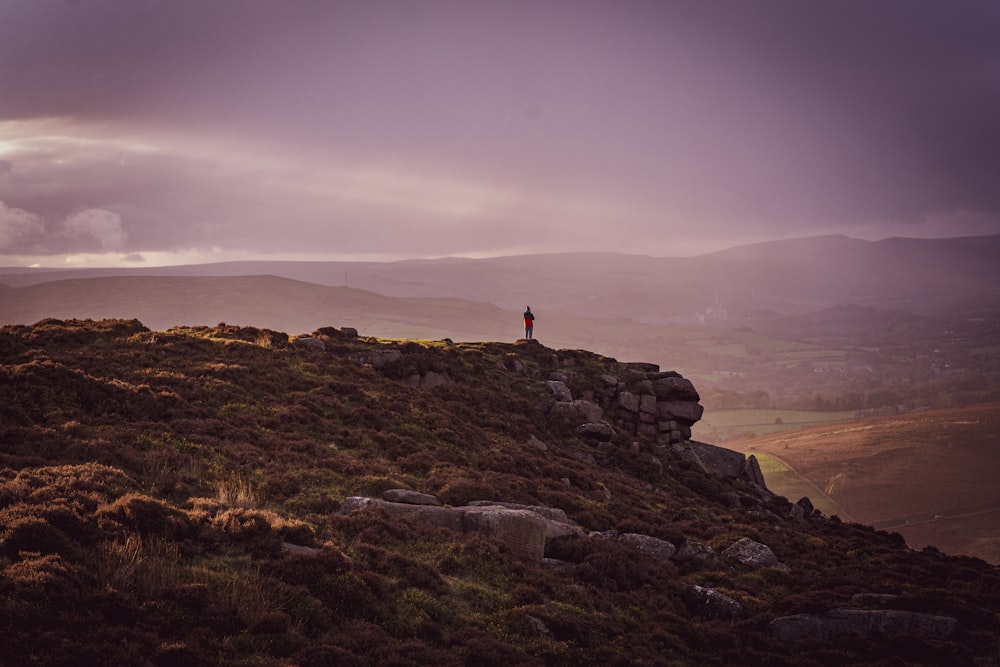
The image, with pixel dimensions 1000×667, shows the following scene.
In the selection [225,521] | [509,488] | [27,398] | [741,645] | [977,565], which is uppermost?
[27,398]

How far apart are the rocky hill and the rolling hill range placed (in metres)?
86.1

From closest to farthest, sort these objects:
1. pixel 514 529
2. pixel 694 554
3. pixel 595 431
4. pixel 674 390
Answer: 1. pixel 514 529
2. pixel 694 554
3. pixel 595 431
4. pixel 674 390

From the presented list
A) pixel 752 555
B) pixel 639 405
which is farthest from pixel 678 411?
pixel 752 555

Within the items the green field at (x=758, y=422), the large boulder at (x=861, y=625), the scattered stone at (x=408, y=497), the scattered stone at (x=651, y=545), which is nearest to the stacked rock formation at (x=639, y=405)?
the scattered stone at (x=651, y=545)

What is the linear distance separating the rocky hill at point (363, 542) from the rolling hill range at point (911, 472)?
8615cm

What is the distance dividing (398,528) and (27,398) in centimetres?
1465

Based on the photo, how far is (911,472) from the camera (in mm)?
128250

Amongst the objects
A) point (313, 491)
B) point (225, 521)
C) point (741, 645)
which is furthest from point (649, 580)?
point (225, 521)

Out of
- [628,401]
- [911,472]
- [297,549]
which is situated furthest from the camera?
[911,472]

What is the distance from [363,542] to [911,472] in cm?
14661

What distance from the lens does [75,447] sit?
699 inches

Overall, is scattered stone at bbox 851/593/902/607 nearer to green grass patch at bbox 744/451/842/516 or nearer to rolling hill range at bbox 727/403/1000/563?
rolling hill range at bbox 727/403/1000/563

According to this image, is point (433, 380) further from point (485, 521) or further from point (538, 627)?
point (538, 627)

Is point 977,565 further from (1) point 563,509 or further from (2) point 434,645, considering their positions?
(2) point 434,645
